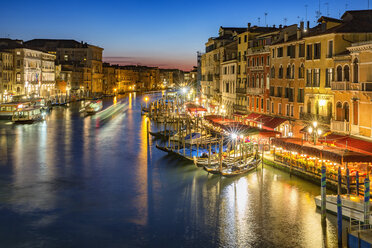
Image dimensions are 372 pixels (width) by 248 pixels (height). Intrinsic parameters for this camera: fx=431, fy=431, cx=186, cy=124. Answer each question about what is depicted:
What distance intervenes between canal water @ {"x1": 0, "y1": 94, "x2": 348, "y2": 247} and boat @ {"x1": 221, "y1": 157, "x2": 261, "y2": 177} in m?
0.34

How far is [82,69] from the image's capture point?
91812mm

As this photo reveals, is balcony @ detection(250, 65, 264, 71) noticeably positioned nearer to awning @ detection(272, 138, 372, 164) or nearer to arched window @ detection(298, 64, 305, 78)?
arched window @ detection(298, 64, 305, 78)

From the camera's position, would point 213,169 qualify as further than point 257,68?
No

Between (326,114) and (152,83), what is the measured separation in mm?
157982

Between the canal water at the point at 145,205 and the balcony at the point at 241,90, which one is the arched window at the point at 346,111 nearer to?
the canal water at the point at 145,205

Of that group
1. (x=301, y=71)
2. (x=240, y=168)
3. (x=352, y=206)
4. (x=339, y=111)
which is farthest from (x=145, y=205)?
(x=301, y=71)

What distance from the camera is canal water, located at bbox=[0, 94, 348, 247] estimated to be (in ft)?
45.2

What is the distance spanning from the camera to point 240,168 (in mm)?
21250

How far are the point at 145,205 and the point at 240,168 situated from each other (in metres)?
6.15

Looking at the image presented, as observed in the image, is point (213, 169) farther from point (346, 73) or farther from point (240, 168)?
point (346, 73)

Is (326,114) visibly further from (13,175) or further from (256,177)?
(13,175)

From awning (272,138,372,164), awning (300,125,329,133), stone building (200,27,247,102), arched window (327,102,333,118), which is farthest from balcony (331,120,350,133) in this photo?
stone building (200,27,247,102)

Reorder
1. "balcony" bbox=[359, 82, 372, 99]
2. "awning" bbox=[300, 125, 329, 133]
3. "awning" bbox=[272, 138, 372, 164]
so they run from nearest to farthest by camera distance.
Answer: "awning" bbox=[272, 138, 372, 164]
"balcony" bbox=[359, 82, 372, 99]
"awning" bbox=[300, 125, 329, 133]

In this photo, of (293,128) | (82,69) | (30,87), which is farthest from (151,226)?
(82,69)
